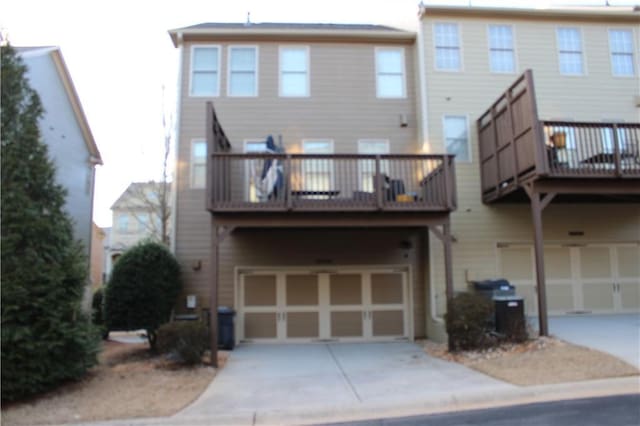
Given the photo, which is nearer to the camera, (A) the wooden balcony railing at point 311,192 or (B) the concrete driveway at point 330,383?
(B) the concrete driveway at point 330,383

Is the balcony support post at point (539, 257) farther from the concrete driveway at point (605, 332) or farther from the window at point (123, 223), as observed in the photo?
the window at point (123, 223)

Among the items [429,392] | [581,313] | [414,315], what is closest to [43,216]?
[429,392]

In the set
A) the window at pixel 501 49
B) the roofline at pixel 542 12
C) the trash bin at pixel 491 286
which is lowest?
the trash bin at pixel 491 286

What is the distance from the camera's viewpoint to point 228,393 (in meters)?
6.43

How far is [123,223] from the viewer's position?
3022 cm

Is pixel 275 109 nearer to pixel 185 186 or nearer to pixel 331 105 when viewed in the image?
pixel 331 105

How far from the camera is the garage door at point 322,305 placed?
11.1 m

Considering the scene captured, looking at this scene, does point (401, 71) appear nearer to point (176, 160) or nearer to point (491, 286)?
point (491, 286)

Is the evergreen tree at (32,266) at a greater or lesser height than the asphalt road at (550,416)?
→ greater

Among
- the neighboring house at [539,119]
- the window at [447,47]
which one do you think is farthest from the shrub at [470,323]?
the window at [447,47]

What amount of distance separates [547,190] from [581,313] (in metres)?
4.08

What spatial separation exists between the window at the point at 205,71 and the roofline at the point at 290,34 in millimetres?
357

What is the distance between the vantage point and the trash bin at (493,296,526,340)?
27.2 ft

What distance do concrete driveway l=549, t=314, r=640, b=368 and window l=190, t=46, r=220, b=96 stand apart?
986cm
